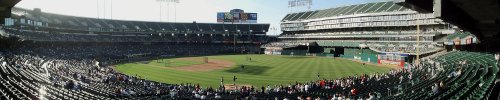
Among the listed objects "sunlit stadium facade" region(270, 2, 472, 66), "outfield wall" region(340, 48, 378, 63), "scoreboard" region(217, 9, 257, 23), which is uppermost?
"scoreboard" region(217, 9, 257, 23)

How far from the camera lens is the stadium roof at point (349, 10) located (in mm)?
88812

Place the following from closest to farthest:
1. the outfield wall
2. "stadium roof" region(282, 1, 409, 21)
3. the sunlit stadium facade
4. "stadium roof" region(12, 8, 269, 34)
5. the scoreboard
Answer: the sunlit stadium facade, the outfield wall, "stadium roof" region(12, 8, 269, 34), "stadium roof" region(282, 1, 409, 21), the scoreboard

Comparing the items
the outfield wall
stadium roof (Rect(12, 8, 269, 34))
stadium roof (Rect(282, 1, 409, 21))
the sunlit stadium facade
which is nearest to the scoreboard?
stadium roof (Rect(12, 8, 269, 34))

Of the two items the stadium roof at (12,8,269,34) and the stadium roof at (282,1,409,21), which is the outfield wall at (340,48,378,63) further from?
the stadium roof at (12,8,269,34)

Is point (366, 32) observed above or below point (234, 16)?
below

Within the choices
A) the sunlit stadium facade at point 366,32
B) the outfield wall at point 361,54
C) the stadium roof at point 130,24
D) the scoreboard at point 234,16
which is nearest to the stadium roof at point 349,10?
the sunlit stadium facade at point 366,32

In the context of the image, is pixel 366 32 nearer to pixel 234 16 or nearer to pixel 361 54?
pixel 361 54

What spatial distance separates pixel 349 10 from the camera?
103438mm

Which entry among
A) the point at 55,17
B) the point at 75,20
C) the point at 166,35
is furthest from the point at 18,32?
the point at 166,35

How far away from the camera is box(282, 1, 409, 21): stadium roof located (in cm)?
8881

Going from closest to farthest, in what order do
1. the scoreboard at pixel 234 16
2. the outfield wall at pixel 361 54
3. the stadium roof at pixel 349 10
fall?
the outfield wall at pixel 361 54
the stadium roof at pixel 349 10
the scoreboard at pixel 234 16

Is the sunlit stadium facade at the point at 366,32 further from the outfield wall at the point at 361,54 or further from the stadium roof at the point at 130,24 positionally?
the stadium roof at the point at 130,24

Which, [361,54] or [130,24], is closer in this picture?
[361,54]

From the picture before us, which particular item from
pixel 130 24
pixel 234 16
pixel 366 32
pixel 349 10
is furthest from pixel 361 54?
pixel 130 24
